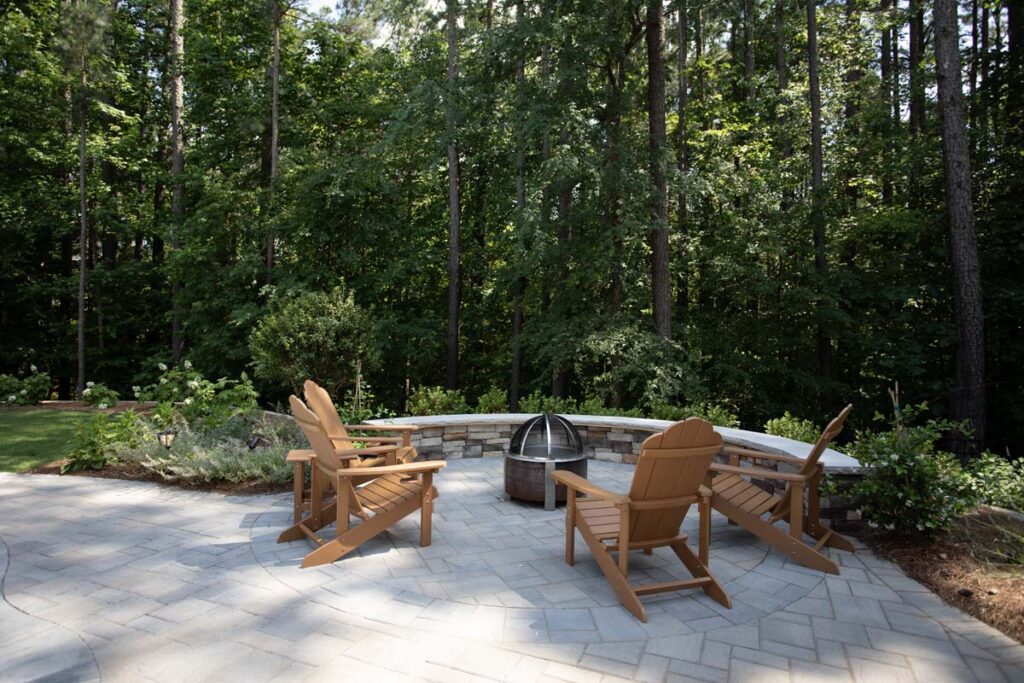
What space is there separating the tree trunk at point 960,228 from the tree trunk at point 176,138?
1520 cm

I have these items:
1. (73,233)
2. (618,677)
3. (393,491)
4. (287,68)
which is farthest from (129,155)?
(618,677)

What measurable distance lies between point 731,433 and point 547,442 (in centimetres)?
194

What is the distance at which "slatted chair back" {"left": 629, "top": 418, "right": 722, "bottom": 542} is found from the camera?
318cm

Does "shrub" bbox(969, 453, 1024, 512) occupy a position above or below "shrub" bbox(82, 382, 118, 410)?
below

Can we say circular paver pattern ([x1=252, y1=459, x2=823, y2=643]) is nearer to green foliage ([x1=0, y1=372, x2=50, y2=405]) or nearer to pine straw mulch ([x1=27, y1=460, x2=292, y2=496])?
pine straw mulch ([x1=27, y1=460, x2=292, y2=496])

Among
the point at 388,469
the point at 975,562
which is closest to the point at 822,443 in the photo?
the point at 975,562

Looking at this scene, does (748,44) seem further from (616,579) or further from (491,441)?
(616,579)

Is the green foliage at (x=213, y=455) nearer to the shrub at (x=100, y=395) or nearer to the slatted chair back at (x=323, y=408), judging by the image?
the slatted chair back at (x=323, y=408)

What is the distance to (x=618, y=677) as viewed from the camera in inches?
98.2

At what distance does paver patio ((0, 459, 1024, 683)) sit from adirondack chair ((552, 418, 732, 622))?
121mm

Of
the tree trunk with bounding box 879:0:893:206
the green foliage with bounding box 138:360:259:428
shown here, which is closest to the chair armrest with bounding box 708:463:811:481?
the green foliage with bounding box 138:360:259:428

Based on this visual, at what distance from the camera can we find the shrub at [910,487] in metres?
3.90

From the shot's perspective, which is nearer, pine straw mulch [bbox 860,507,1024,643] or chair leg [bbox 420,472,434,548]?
pine straw mulch [bbox 860,507,1024,643]

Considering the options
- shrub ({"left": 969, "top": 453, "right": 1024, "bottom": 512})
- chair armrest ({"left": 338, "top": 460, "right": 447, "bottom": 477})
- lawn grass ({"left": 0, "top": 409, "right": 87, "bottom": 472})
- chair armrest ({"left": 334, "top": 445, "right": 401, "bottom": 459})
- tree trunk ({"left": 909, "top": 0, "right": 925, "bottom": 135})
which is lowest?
lawn grass ({"left": 0, "top": 409, "right": 87, "bottom": 472})
